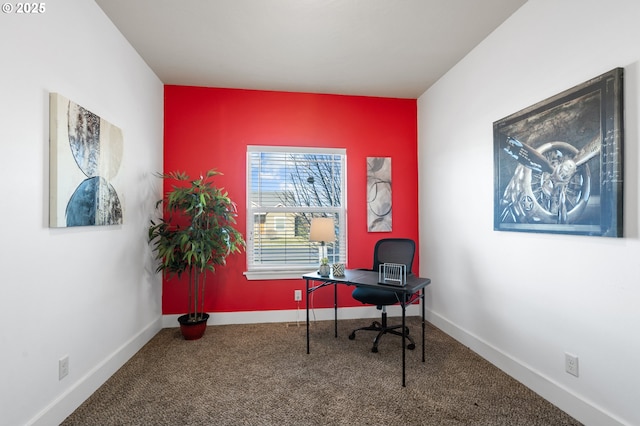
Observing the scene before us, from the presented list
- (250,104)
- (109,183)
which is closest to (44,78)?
(109,183)

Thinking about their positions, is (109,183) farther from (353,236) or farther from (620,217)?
(620,217)

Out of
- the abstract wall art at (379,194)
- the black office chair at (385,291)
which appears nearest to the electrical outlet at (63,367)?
the black office chair at (385,291)

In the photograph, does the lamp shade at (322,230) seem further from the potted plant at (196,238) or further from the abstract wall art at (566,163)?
the abstract wall art at (566,163)

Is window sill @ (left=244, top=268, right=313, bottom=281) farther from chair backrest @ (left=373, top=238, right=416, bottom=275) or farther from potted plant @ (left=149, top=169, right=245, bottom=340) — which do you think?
chair backrest @ (left=373, top=238, right=416, bottom=275)

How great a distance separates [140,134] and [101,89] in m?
0.67

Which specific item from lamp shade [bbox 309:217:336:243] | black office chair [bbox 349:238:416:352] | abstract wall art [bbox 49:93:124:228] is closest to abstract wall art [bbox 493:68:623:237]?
black office chair [bbox 349:238:416:352]

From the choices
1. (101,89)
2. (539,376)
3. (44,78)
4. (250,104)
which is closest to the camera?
(44,78)

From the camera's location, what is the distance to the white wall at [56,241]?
59.6 inches

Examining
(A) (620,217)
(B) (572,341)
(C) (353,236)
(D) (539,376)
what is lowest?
(D) (539,376)

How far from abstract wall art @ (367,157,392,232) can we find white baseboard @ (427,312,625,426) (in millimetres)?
1463

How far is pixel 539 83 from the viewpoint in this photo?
2.12 metres

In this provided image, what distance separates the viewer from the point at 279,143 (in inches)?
145

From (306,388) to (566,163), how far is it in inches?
92.7

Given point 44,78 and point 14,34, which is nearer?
point 14,34
